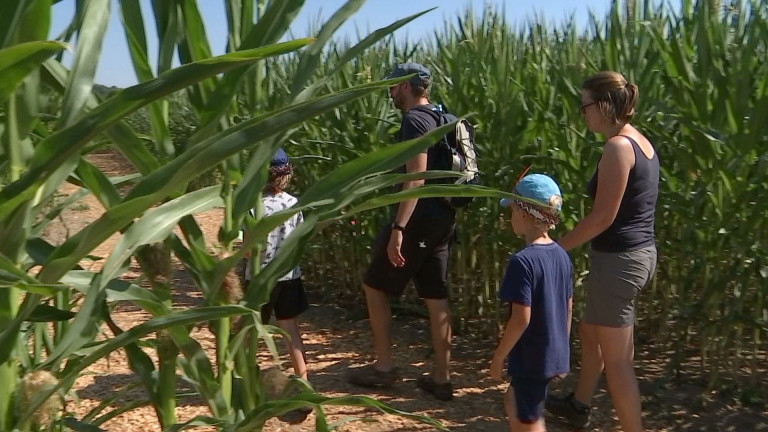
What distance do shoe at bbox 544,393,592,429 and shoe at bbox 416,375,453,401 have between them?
513mm

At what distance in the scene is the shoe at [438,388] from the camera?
3.91 m

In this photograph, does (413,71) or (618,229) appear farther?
(413,71)

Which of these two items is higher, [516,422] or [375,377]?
[516,422]

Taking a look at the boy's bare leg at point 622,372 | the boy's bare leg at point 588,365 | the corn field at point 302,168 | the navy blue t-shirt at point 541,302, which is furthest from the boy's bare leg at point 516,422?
the corn field at point 302,168

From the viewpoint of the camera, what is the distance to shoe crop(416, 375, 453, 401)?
391cm

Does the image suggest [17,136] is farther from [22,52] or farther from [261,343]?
[261,343]

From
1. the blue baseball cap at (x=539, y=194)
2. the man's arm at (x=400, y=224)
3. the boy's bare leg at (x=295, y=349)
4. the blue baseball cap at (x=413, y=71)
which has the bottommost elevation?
the boy's bare leg at (x=295, y=349)

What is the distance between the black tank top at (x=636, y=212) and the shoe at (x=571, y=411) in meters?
0.75

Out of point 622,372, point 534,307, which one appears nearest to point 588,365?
point 622,372

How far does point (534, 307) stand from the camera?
2.79 m

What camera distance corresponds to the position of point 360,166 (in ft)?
4.91

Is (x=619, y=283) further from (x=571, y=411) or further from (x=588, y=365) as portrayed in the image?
(x=571, y=411)

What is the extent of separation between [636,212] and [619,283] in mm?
278

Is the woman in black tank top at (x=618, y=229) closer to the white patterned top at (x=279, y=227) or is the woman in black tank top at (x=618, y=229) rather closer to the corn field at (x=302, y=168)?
the corn field at (x=302, y=168)
